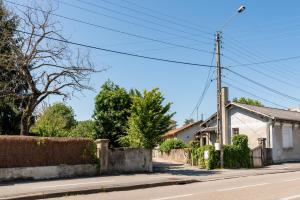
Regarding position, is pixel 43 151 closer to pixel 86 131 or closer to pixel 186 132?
pixel 86 131

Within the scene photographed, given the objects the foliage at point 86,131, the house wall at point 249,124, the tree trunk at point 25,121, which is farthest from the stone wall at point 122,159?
the house wall at point 249,124

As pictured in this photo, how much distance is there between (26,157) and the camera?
21406 millimetres

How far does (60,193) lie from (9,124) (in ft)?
68.2

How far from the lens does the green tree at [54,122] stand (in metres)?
34.0

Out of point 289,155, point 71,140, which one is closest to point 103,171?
point 71,140

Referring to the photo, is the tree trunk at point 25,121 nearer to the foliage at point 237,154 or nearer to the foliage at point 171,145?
the foliage at point 237,154

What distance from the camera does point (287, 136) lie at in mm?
36875

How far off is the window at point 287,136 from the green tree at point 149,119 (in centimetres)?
1387

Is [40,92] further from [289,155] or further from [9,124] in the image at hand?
[289,155]

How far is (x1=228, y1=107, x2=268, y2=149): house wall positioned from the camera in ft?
119

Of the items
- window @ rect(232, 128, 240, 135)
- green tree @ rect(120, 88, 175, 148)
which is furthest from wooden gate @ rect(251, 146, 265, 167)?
green tree @ rect(120, 88, 175, 148)

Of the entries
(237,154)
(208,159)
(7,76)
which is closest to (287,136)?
(237,154)

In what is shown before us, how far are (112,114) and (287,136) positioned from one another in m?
15.6

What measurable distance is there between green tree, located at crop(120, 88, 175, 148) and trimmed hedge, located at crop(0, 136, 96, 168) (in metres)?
3.66
